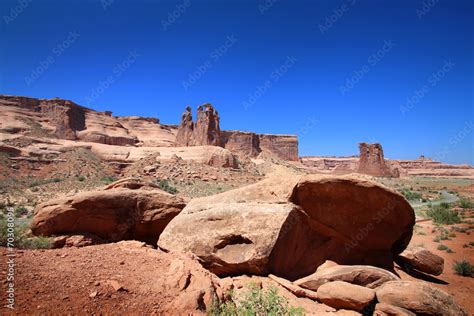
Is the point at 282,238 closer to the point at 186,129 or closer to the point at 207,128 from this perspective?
the point at 207,128

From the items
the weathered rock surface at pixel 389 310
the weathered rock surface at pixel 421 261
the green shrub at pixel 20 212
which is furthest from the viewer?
the green shrub at pixel 20 212

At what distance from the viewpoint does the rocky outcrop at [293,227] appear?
696 cm

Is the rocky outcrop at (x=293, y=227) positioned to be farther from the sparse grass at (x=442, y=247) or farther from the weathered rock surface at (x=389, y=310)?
the sparse grass at (x=442, y=247)

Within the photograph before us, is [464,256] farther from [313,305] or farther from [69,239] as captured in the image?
[69,239]

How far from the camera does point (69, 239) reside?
842 centimetres

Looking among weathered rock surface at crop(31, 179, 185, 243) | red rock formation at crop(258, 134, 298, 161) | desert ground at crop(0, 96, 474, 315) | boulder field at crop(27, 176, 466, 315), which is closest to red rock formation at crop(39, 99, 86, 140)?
red rock formation at crop(258, 134, 298, 161)

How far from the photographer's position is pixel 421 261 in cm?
918

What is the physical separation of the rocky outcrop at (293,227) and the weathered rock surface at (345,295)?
4.17 ft

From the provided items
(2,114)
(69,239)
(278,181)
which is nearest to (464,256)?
(278,181)

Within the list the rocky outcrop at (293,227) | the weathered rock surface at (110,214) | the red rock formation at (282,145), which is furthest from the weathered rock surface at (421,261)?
the red rock formation at (282,145)

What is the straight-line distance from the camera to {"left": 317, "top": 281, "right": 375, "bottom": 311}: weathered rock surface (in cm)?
566

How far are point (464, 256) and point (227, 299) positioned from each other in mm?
11920

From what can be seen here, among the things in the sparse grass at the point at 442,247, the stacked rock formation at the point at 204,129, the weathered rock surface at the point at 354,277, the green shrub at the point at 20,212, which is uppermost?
the stacked rock formation at the point at 204,129

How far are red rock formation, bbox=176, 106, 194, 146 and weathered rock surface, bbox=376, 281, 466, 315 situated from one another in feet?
189
